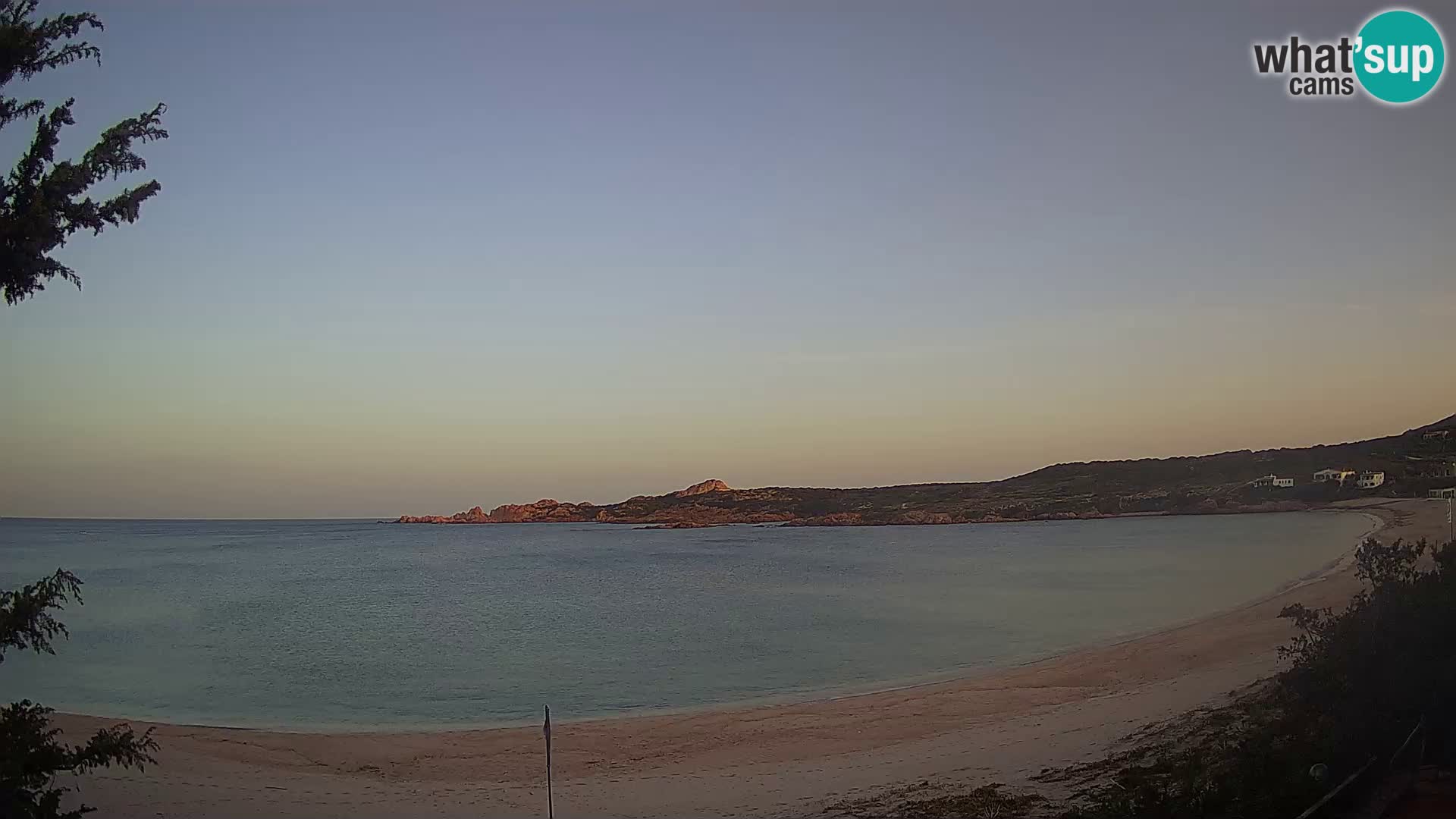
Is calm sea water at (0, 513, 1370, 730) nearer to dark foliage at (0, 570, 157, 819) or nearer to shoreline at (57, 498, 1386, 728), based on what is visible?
shoreline at (57, 498, 1386, 728)

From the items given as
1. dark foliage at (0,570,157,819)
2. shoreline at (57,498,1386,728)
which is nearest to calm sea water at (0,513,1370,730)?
shoreline at (57,498,1386,728)

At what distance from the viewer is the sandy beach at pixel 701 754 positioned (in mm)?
11672

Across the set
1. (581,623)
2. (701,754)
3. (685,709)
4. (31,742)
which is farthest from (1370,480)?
(31,742)

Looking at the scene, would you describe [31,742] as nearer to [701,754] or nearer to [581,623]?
[701,754]

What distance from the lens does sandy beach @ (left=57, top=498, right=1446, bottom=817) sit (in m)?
11.7

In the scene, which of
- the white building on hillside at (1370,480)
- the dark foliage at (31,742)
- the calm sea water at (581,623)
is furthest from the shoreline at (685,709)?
the white building on hillside at (1370,480)

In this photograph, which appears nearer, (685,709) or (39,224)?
(39,224)

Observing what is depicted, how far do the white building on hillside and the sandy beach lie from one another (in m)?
51.2

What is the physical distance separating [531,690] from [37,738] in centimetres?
1571

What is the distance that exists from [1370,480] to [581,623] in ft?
196

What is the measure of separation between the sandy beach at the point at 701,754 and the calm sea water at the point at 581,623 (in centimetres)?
232

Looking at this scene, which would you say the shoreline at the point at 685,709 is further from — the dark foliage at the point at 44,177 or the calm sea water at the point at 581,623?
the dark foliage at the point at 44,177

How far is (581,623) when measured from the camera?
3366 cm

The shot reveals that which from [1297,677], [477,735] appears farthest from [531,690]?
[1297,677]
